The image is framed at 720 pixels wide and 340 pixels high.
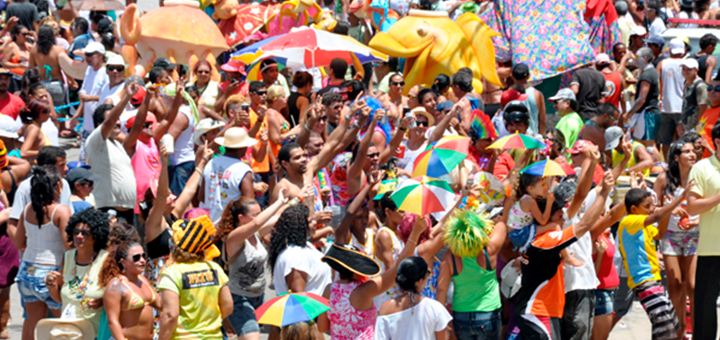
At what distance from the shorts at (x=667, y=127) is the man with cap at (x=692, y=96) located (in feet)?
1.65

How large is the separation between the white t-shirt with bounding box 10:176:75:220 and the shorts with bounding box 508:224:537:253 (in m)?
3.27

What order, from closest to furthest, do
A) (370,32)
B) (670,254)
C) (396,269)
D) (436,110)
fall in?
(396,269)
(670,254)
(436,110)
(370,32)

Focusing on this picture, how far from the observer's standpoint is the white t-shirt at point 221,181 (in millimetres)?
6699

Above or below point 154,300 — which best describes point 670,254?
below

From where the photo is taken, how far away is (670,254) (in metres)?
6.73

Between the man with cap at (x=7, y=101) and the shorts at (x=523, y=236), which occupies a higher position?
the shorts at (x=523, y=236)

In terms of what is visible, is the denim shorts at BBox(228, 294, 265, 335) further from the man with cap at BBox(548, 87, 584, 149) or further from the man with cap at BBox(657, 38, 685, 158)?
the man with cap at BBox(657, 38, 685, 158)

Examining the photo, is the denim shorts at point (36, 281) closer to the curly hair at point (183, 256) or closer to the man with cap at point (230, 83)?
the curly hair at point (183, 256)

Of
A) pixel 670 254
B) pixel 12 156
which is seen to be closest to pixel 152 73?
pixel 12 156

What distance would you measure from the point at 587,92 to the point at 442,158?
15.5ft

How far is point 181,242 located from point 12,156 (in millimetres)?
3563

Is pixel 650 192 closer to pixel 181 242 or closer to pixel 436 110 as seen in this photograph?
pixel 436 110

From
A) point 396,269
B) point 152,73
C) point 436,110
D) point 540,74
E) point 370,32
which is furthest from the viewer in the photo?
point 370,32

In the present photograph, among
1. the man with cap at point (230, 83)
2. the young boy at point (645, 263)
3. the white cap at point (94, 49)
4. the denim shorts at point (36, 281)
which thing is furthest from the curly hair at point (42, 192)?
the white cap at point (94, 49)
